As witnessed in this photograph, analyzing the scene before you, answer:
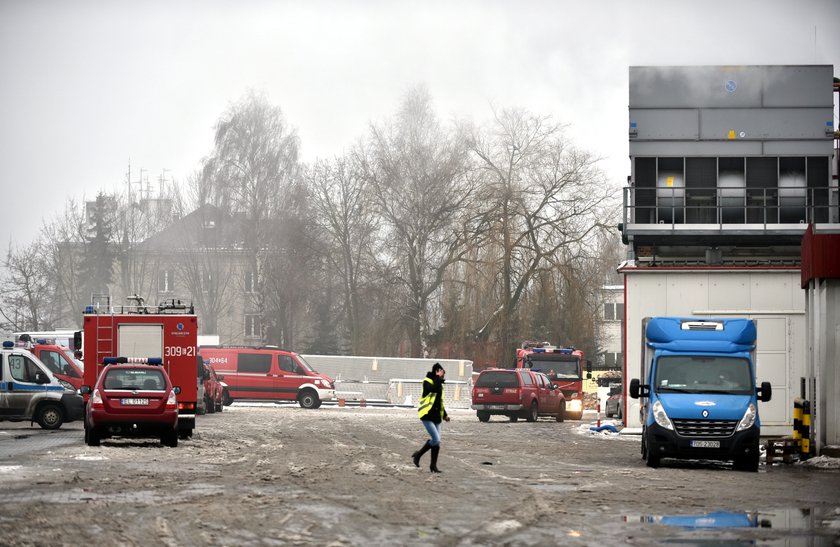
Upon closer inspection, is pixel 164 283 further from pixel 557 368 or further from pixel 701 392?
pixel 701 392

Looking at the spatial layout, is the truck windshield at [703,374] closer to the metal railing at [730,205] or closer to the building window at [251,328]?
the metal railing at [730,205]

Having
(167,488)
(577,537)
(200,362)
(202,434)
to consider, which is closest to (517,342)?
(200,362)

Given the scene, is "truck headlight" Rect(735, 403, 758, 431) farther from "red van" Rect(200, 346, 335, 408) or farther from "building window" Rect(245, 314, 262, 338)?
"building window" Rect(245, 314, 262, 338)

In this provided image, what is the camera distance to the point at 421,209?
60.9 meters

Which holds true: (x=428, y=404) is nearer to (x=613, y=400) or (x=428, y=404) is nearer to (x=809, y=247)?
(x=809, y=247)

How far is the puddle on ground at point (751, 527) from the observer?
12281mm

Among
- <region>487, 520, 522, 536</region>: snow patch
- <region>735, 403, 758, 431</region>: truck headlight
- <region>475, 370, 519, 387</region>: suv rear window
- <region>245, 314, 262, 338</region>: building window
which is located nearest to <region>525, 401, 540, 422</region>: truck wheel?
<region>475, 370, 519, 387</region>: suv rear window

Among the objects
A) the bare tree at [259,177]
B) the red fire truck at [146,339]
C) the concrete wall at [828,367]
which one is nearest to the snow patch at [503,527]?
the concrete wall at [828,367]

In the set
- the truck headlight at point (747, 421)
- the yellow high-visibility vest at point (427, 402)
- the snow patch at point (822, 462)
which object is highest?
the yellow high-visibility vest at point (427, 402)

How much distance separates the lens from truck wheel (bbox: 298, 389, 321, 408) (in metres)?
54.9

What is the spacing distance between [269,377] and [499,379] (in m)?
14.1

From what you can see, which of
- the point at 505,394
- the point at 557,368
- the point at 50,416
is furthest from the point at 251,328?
the point at 50,416

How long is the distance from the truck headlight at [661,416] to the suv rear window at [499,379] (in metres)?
20.6

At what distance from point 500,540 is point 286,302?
6502 cm
